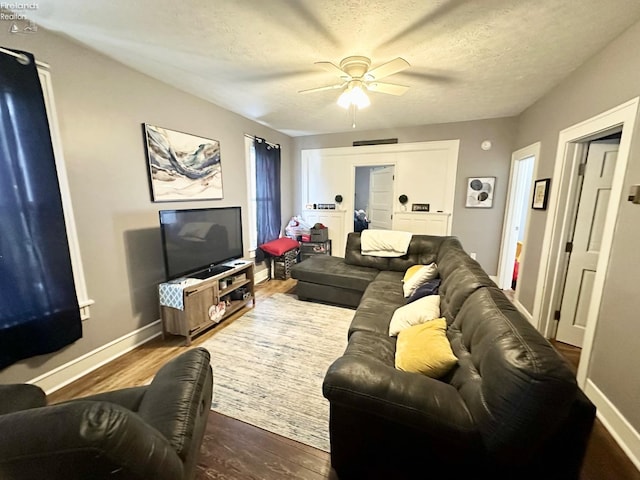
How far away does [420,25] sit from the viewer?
1696 mm

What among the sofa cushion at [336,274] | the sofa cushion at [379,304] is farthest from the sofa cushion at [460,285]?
the sofa cushion at [336,274]

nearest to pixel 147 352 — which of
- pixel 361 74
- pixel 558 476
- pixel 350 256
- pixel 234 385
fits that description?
pixel 234 385

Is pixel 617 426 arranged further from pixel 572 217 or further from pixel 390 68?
pixel 390 68

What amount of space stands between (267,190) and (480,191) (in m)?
3.39

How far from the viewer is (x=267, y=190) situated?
169 inches

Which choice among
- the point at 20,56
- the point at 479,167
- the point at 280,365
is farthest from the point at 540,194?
the point at 20,56

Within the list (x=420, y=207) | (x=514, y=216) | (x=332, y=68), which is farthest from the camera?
(x=420, y=207)

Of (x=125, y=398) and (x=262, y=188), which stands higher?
(x=262, y=188)

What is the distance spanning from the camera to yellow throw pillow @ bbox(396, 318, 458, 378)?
131 cm

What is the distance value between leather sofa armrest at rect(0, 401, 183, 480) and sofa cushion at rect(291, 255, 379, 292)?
264cm

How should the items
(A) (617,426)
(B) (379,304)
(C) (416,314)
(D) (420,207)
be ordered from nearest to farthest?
(A) (617,426) < (C) (416,314) < (B) (379,304) < (D) (420,207)

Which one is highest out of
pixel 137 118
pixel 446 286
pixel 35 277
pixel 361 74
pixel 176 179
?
pixel 361 74

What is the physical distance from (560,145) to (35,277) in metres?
4.42

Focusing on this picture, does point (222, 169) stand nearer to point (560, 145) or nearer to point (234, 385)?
point (234, 385)
